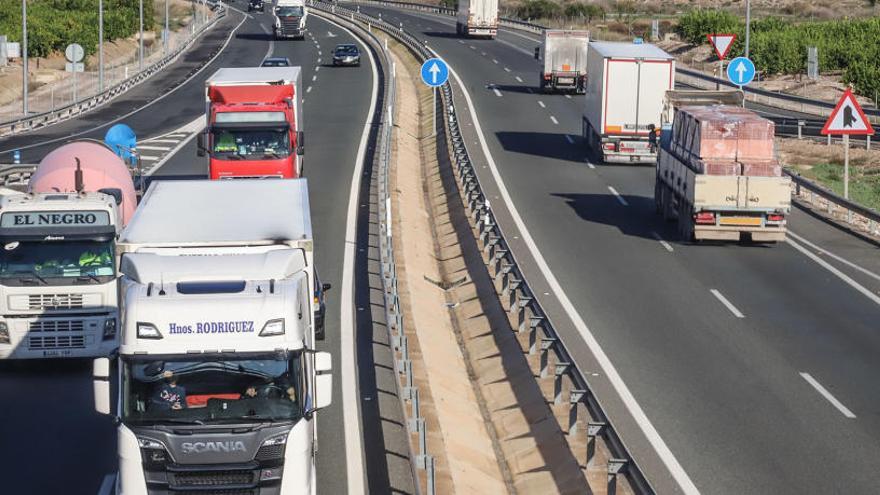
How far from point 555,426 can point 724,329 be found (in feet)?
21.6

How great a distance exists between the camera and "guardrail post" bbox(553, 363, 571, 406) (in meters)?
18.5

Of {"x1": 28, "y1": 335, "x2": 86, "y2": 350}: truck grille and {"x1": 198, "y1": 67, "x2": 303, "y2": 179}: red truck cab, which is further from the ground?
{"x1": 198, "y1": 67, "x2": 303, "y2": 179}: red truck cab

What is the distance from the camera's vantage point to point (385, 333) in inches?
856

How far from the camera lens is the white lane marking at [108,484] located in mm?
15434

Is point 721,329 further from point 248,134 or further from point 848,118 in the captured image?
point 248,134

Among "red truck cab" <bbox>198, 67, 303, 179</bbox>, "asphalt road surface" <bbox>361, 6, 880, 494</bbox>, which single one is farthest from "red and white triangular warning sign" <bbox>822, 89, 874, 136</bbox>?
"red truck cab" <bbox>198, 67, 303, 179</bbox>

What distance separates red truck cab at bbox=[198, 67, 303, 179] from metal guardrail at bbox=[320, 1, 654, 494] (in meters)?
4.93

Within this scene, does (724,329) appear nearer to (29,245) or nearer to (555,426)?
(555,426)

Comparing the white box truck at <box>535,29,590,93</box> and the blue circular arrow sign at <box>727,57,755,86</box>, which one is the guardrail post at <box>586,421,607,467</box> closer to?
the blue circular arrow sign at <box>727,57,755,86</box>

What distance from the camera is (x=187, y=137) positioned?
52094mm

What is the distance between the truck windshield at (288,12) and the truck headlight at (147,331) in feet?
285

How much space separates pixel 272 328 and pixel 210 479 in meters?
1.57

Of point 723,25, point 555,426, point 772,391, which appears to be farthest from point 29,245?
point 723,25

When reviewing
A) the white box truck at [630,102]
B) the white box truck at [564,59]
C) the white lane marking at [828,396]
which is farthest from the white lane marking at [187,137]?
the white lane marking at [828,396]
